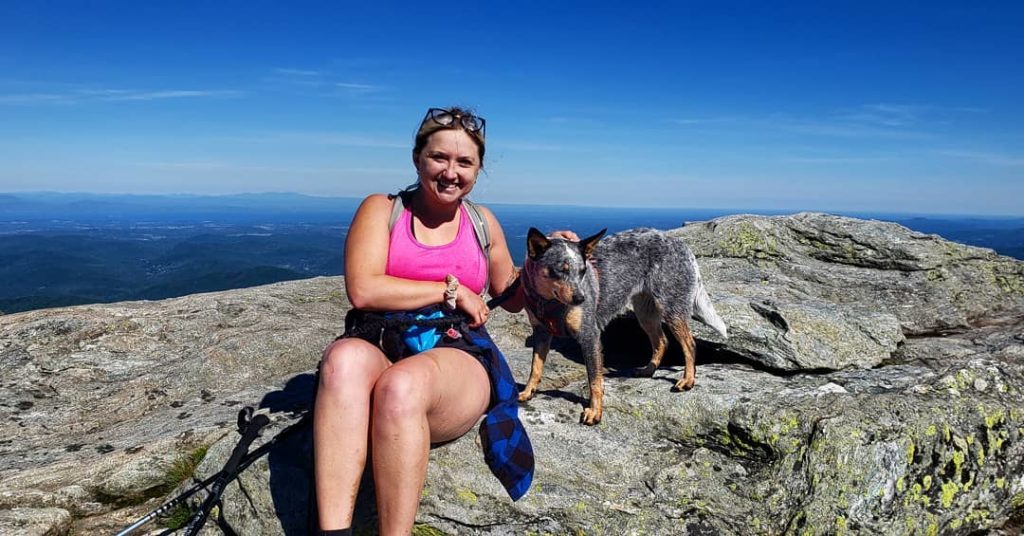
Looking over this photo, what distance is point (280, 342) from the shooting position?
8.29 m

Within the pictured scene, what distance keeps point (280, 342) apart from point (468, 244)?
4663 millimetres

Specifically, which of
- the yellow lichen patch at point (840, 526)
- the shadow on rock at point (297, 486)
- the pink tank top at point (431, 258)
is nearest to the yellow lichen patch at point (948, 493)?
the yellow lichen patch at point (840, 526)

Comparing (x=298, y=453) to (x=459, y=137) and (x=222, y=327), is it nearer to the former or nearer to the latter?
(x=459, y=137)

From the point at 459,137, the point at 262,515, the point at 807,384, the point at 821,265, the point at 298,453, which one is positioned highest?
the point at 459,137

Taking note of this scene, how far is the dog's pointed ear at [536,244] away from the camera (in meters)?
5.36

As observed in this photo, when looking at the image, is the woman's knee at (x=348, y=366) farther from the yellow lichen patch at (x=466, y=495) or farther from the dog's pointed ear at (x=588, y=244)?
the dog's pointed ear at (x=588, y=244)

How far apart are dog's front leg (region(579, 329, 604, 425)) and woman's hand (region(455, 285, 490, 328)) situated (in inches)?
57.7

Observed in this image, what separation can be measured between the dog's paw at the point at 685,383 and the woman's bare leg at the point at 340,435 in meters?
3.66

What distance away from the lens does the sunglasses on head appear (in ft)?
15.3

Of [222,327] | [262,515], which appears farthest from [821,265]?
[222,327]

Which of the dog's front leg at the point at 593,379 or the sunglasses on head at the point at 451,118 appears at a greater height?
the sunglasses on head at the point at 451,118

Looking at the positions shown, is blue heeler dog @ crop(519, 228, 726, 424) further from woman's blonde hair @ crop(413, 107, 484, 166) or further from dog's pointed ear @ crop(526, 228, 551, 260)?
woman's blonde hair @ crop(413, 107, 484, 166)

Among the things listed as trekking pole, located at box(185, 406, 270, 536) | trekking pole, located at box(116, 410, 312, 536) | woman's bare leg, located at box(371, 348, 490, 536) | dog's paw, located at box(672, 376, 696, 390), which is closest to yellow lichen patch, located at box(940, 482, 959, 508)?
dog's paw, located at box(672, 376, 696, 390)

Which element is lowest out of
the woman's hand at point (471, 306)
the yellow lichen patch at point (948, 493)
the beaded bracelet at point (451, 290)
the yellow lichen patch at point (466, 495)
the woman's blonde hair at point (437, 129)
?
the yellow lichen patch at point (948, 493)
